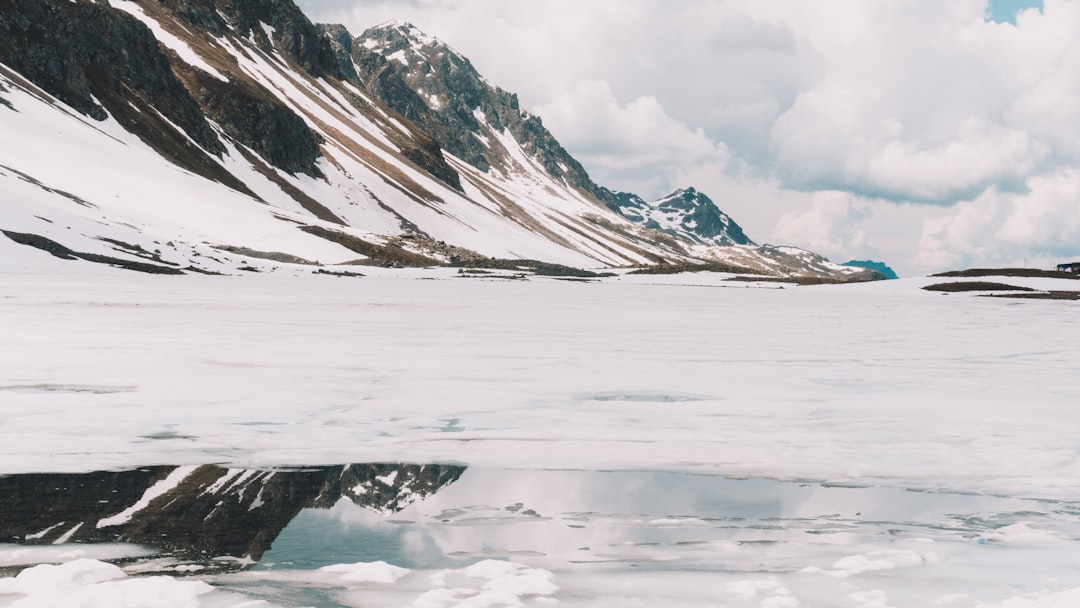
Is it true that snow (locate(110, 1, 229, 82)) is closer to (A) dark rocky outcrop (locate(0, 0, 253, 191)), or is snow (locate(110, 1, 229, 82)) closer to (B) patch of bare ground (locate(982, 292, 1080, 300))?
(A) dark rocky outcrop (locate(0, 0, 253, 191))

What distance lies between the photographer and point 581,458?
9531 mm

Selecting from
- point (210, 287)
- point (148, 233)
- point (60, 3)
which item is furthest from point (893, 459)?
point (60, 3)

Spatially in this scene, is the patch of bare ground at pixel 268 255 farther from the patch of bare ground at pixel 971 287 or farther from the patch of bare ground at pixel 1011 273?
the patch of bare ground at pixel 1011 273

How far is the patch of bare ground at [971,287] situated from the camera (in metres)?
65.8

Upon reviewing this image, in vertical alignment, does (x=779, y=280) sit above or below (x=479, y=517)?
above

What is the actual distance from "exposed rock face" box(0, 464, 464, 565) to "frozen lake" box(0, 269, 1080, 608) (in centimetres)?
8

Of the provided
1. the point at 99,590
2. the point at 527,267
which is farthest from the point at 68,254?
the point at 99,590

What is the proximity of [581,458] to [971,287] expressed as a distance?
65.4 metres

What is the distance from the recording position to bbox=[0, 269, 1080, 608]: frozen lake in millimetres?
5859

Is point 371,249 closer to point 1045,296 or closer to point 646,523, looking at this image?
point 1045,296

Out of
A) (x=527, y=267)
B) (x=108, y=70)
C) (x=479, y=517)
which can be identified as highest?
(x=108, y=70)

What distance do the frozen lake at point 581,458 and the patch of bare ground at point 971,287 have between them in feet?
157

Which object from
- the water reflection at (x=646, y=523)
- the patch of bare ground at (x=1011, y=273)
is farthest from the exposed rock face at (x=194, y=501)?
the patch of bare ground at (x=1011, y=273)

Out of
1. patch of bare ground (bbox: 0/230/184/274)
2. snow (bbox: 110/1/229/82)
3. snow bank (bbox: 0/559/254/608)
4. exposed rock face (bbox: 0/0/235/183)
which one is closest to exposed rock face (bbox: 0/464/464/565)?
snow bank (bbox: 0/559/254/608)
